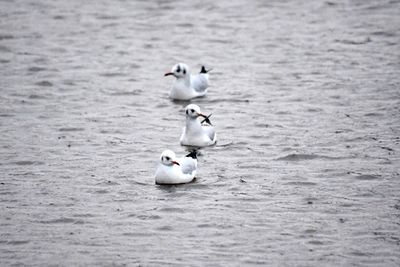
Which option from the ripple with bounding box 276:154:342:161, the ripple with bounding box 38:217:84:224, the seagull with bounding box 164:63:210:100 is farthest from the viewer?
the seagull with bounding box 164:63:210:100

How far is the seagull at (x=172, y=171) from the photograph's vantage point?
14.6m

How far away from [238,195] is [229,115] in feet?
14.9

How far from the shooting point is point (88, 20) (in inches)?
995

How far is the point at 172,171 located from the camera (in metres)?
14.6

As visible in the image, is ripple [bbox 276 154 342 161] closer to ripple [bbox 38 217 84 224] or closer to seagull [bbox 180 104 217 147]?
seagull [bbox 180 104 217 147]

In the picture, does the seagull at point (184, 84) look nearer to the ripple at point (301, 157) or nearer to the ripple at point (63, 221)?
the ripple at point (301, 157)

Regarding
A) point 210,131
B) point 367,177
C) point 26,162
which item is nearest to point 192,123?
point 210,131

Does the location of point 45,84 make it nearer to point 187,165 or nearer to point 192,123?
point 192,123

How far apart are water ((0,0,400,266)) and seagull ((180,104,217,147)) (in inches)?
10.8

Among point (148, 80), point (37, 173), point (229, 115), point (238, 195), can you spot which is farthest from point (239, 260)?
point (148, 80)

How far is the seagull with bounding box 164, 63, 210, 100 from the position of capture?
1970 centimetres

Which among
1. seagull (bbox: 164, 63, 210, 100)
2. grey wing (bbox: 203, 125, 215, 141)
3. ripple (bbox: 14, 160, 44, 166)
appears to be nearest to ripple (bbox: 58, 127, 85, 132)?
ripple (bbox: 14, 160, 44, 166)

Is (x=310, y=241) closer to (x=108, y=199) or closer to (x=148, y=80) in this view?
(x=108, y=199)

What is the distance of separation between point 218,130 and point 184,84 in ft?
7.82
